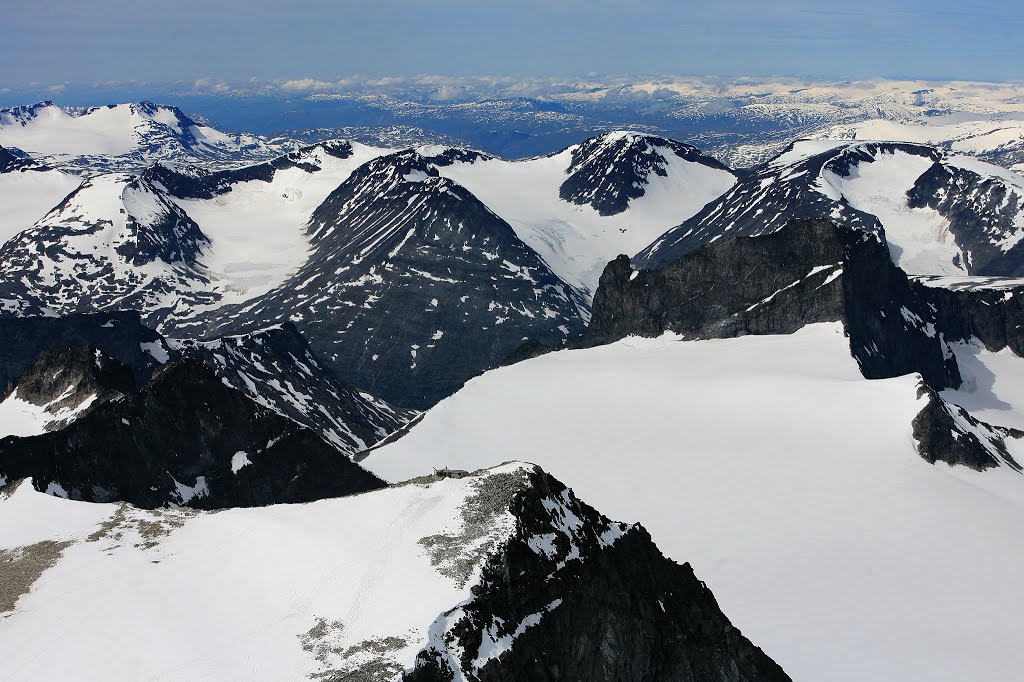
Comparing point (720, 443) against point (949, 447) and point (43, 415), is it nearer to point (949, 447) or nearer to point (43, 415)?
point (949, 447)

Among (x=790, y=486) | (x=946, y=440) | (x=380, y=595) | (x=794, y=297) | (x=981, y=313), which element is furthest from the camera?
(x=981, y=313)

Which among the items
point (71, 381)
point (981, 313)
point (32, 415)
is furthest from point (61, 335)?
point (981, 313)

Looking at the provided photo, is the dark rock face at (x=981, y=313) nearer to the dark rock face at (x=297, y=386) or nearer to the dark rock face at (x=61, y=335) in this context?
the dark rock face at (x=297, y=386)

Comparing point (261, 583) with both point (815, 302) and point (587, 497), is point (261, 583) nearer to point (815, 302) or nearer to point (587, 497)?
point (587, 497)

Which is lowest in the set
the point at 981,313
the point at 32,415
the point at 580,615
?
the point at 32,415

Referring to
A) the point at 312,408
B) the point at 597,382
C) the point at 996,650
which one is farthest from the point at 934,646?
the point at 312,408

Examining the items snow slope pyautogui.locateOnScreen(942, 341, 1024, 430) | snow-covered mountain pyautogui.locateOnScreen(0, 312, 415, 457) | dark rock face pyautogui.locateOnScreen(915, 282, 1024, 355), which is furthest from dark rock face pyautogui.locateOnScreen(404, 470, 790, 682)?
dark rock face pyautogui.locateOnScreen(915, 282, 1024, 355)

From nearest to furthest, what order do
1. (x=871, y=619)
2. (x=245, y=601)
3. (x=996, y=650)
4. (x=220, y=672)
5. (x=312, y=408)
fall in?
(x=220, y=672) < (x=245, y=601) < (x=996, y=650) < (x=871, y=619) < (x=312, y=408)
